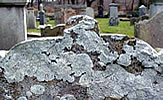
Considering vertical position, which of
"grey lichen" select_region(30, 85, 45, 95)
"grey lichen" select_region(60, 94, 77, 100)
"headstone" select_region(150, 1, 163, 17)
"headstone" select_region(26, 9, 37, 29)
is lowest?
"headstone" select_region(26, 9, 37, 29)

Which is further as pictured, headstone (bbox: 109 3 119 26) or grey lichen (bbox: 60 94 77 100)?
headstone (bbox: 109 3 119 26)

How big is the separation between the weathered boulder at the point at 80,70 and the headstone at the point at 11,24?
8.53 ft

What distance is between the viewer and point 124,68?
1151 millimetres

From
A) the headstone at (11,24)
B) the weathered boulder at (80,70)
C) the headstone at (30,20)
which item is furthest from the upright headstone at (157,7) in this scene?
the weathered boulder at (80,70)

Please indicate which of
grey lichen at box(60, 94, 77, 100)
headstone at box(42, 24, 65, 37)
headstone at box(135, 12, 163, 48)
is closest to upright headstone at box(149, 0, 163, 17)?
headstone at box(42, 24, 65, 37)

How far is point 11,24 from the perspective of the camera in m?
3.68

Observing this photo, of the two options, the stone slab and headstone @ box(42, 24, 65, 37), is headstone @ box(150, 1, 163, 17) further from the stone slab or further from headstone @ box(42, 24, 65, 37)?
the stone slab

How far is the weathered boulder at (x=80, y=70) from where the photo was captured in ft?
3.73

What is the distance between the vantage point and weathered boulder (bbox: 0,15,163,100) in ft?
3.73

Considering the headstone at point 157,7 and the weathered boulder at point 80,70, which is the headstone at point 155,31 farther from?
Answer: the headstone at point 157,7

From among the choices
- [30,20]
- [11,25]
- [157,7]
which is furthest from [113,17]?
[11,25]

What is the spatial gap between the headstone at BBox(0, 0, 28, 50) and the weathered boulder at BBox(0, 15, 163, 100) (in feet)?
8.53

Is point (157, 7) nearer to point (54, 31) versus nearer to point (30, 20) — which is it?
point (54, 31)

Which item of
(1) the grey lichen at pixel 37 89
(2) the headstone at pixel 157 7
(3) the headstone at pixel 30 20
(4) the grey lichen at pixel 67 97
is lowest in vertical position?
(3) the headstone at pixel 30 20
